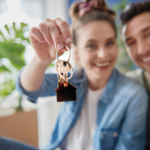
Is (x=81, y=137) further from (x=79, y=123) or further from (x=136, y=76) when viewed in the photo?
(x=136, y=76)

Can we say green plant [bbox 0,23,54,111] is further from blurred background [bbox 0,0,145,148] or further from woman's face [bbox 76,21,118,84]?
woman's face [bbox 76,21,118,84]

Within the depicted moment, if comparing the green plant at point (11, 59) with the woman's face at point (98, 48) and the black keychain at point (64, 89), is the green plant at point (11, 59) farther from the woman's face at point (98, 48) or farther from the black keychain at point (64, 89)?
the black keychain at point (64, 89)

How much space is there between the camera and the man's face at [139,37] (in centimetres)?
82

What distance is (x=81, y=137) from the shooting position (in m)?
0.82

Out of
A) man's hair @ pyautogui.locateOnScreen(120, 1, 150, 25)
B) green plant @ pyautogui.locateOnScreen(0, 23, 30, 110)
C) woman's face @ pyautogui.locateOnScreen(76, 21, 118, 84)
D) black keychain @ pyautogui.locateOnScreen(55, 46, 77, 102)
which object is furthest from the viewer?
green plant @ pyautogui.locateOnScreen(0, 23, 30, 110)

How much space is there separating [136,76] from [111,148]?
0.57m

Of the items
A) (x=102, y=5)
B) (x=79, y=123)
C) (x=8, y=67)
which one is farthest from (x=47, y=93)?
(x=8, y=67)

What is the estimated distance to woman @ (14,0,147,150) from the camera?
756 millimetres

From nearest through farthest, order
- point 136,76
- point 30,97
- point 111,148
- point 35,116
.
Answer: point 30,97 → point 111,148 → point 136,76 → point 35,116

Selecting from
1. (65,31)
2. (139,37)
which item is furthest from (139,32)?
(65,31)

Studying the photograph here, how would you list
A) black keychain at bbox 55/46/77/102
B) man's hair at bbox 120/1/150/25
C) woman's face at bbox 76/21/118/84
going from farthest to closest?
man's hair at bbox 120/1/150/25, woman's face at bbox 76/21/118/84, black keychain at bbox 55/46/77/102

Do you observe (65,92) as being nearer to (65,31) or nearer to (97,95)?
(65,31)

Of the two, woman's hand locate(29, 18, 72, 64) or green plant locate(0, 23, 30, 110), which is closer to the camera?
woman's hand locate(29, 18, 72, 64)

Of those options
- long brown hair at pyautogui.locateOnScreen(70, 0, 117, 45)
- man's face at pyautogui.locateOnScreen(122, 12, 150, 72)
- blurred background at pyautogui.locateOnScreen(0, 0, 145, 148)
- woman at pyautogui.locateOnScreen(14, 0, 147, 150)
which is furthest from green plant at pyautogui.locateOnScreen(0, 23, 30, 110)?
man's face at pyautogui.locateOnScreen(122, 12, 150, 72)
